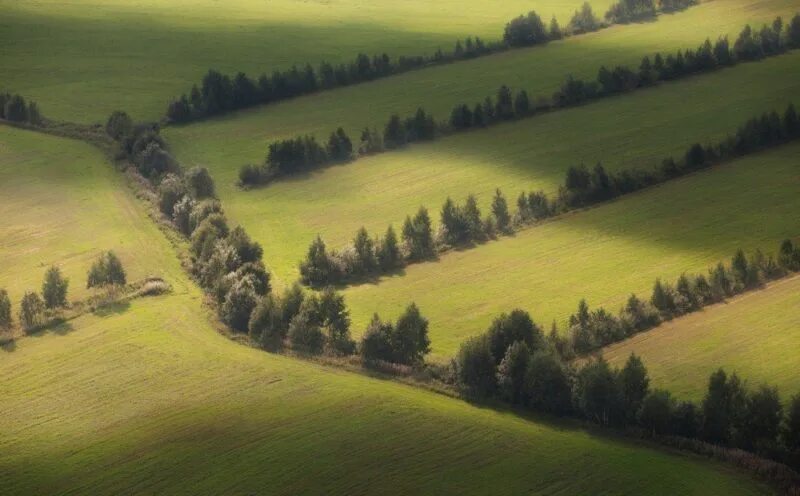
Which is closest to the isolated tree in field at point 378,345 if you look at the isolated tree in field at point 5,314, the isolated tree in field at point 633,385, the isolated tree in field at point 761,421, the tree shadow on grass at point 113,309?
the isolated tree in field at point 633,385

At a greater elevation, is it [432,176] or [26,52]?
[26,52]

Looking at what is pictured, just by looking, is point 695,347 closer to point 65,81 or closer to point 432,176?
point 432,176

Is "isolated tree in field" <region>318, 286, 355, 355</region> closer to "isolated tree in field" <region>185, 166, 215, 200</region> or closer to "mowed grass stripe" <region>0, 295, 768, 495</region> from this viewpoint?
"mowed grass stripe" <region>0, 295, 768, 495</region>

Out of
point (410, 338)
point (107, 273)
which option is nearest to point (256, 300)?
point (410, 338)

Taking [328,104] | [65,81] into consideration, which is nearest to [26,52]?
[65,81]

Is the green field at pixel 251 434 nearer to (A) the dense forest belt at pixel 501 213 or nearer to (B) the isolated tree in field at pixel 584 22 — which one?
(A) the dense forest belt at pixel 501 213

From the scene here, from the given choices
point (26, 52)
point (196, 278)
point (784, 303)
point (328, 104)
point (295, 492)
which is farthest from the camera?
point (26, 52)

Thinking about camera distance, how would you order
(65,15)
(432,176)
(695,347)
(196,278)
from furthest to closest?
1. (65,15)
2. (432,176)
3. (196,278)
4. (695,347)

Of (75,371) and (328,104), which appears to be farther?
(328,104)
